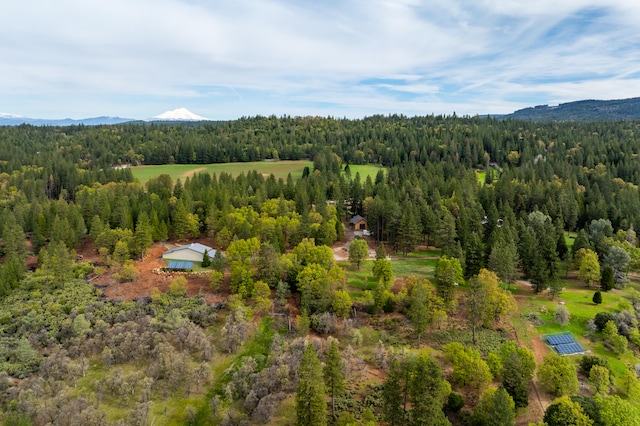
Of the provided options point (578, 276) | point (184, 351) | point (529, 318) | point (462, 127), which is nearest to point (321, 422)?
point (184, 351)

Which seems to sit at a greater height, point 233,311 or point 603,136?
point 603,136

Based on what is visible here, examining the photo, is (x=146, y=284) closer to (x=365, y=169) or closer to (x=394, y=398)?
(x=394, y=398)

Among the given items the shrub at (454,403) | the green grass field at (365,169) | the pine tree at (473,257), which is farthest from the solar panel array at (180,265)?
the green grass field at (365,169)

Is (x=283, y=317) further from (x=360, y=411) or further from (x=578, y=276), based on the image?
(x=578, y=276)

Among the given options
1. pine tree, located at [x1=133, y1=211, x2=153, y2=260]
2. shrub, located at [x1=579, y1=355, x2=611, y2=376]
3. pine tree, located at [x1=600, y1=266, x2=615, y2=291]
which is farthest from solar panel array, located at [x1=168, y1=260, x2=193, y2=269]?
pine tree, located at [x1=600, y1=266, x2=615, y2=291]

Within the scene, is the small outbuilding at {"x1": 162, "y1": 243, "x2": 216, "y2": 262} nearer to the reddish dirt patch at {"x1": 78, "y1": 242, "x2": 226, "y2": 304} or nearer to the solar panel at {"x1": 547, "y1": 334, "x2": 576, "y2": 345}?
the reddish dirt patch at {"x1": 78, "y1": 242, "x2": 226, "y2": 304}

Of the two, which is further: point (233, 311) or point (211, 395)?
point (233, 311)

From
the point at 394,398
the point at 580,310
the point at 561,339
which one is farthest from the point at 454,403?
the point at 580,310
